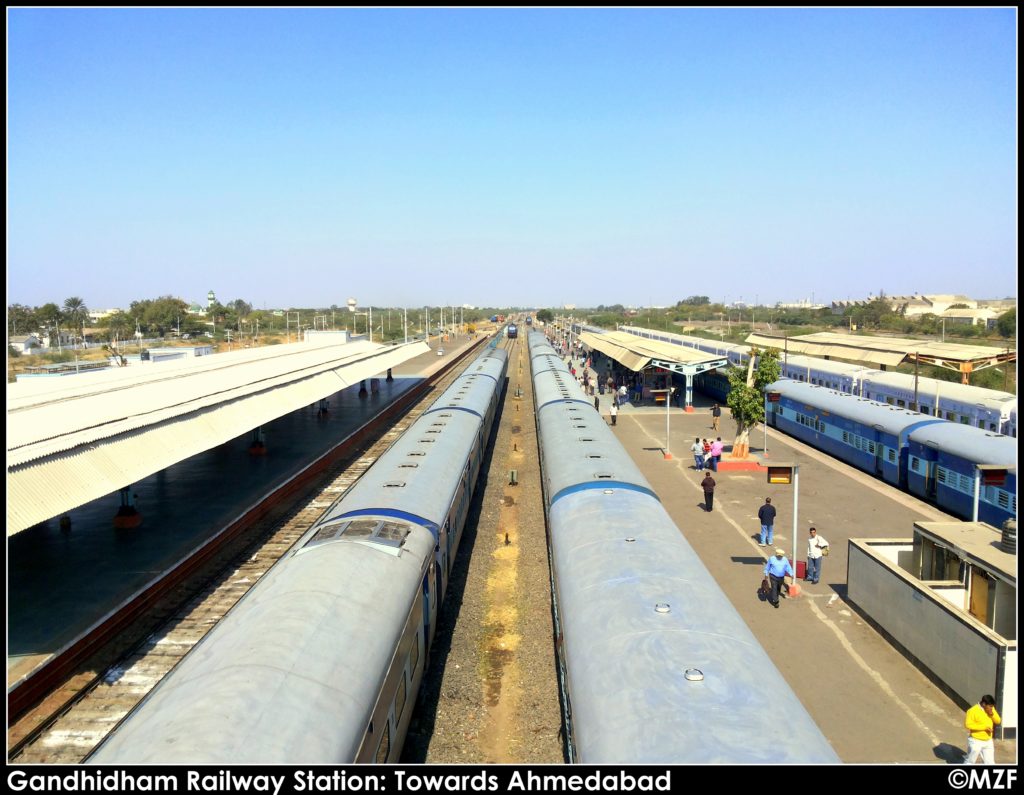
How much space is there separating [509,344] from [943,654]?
95.2 meters

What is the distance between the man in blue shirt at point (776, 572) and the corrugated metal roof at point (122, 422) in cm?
1247

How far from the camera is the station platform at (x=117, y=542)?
41.6 feet

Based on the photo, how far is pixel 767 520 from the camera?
56.0 ft

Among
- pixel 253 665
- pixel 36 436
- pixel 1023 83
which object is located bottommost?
pixel 253 665

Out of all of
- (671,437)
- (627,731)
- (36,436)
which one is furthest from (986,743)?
(671,437)

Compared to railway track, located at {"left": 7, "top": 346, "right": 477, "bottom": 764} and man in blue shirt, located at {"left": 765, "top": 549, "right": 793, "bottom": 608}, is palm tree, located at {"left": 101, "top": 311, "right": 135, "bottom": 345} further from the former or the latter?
man in blue shirt, located at {"left": 765, "top": 549, "right": 793, "bottom": 608}

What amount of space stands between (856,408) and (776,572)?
51.7ft

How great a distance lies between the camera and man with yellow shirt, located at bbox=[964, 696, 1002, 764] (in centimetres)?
850

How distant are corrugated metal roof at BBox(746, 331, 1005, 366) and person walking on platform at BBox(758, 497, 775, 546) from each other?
56.5 ft

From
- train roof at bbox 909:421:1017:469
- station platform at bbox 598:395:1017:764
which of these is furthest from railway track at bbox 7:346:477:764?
train roof at bbox 909:421:1017:469

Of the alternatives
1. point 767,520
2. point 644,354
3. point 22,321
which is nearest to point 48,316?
point 22,321

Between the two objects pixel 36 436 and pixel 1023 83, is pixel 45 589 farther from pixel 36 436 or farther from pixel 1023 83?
pixel 1023 83

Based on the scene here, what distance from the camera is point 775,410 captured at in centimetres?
3481
